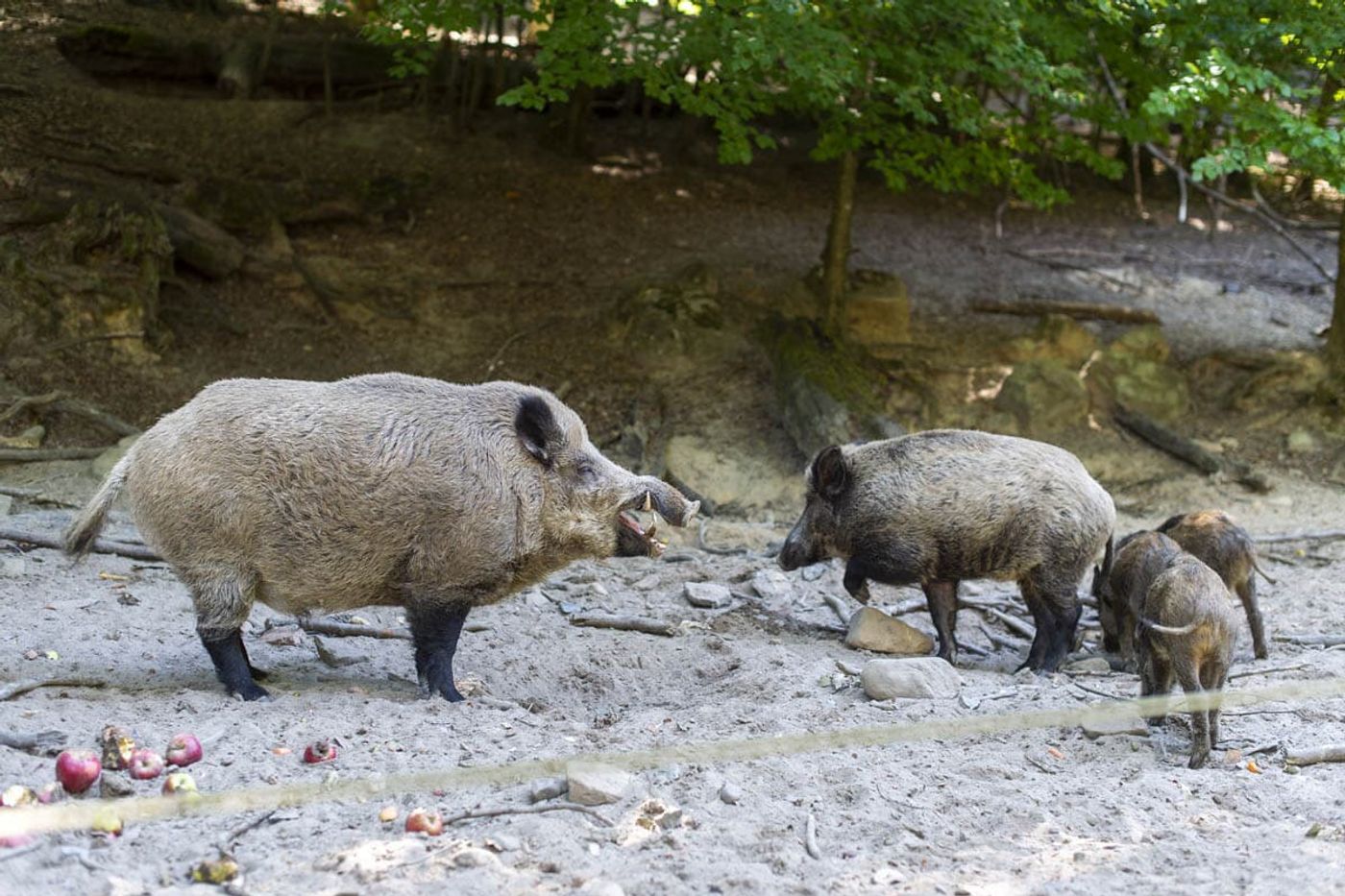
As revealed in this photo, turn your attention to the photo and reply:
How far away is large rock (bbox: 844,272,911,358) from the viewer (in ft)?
41.4

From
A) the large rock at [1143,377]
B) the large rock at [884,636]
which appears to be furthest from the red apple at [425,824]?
the large rock at [1143,377]

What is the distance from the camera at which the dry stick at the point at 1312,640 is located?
7.85 metres

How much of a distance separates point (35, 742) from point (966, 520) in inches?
195

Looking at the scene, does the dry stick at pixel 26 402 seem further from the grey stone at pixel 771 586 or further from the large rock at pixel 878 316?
the large rock at pixel 878 316

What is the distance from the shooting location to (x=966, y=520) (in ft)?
25.6

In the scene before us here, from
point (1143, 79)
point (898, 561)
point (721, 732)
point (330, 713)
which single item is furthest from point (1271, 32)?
point (330, 713)

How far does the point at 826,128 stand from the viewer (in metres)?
11.9

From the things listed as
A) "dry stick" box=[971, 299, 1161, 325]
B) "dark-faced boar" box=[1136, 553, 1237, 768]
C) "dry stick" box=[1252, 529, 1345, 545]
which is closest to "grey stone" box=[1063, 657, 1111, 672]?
"dark-faced boar" box=[1136, 553, 1237, 768]

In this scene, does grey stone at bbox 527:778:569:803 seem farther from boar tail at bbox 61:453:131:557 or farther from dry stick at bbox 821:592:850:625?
dry stick at bbox 821:592:850:625

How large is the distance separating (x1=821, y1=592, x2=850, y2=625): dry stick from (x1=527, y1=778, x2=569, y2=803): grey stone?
3561mm

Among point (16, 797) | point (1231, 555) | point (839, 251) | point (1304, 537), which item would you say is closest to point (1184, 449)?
point (1304, 537)

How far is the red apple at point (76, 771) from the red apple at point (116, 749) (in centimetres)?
13

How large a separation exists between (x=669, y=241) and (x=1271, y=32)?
6.11 m

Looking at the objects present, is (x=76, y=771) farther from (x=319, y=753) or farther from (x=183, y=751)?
(x=319, y=753)
